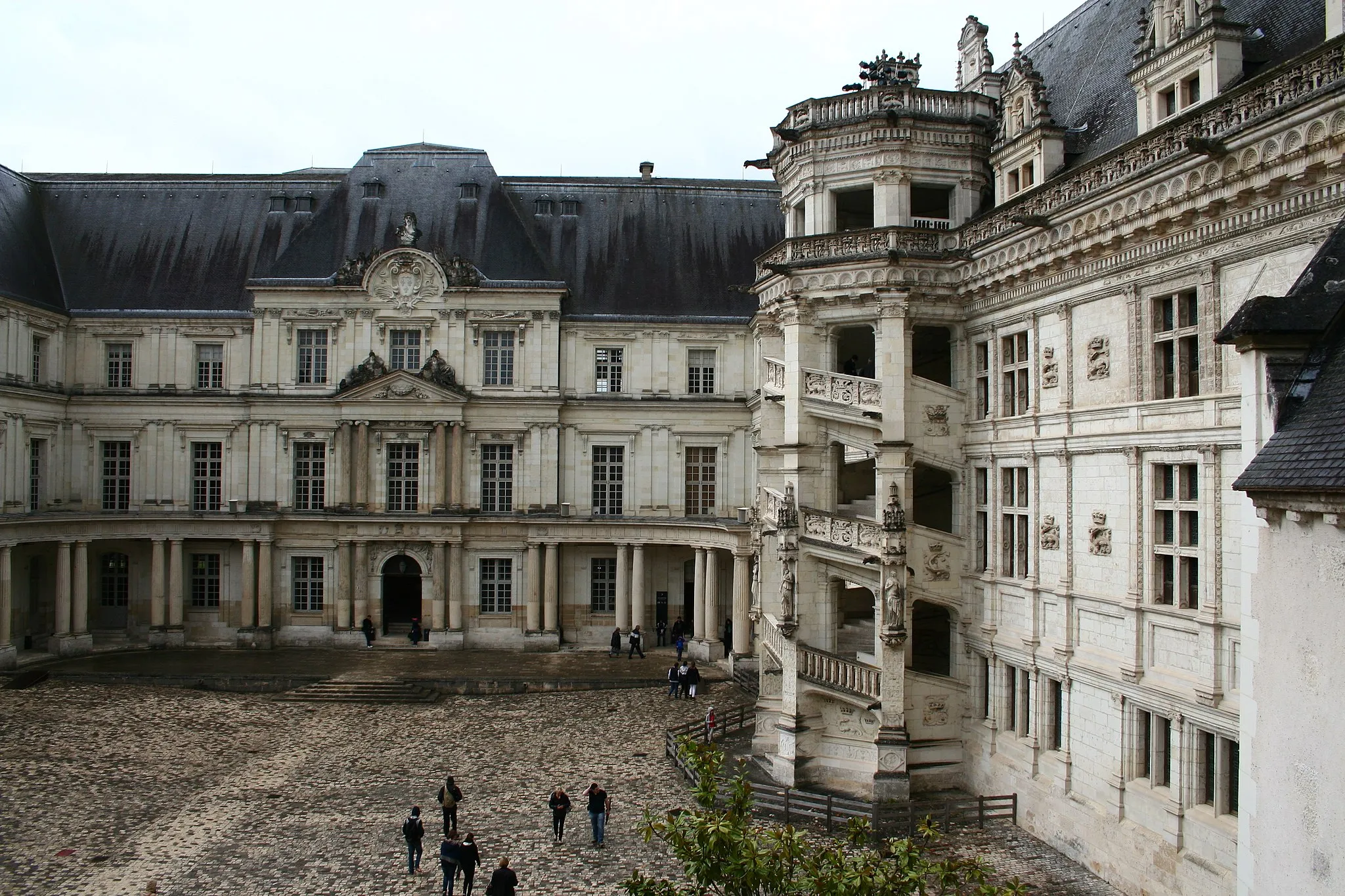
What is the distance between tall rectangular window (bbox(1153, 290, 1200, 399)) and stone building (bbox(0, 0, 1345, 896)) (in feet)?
0.25

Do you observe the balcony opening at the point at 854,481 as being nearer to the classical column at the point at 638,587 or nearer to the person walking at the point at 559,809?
the person walking at the point at 559,809

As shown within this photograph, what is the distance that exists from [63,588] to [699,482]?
25507 millimetres

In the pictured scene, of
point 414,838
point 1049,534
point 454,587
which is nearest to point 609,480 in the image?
point 454,587

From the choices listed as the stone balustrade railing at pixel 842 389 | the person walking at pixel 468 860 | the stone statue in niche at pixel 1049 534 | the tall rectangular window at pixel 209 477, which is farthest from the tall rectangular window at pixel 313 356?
the stone statue in niche at pixel 1049 534

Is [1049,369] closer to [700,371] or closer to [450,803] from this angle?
[450,803]

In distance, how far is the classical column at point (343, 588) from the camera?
4069 centimetres

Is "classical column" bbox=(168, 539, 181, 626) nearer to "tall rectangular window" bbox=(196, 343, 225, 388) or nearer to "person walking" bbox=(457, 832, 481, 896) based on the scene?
"tall rectangular window" bbox=(196, 343, 225, 388)

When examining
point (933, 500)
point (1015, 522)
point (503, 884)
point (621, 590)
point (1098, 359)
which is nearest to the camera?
point (503, 884)

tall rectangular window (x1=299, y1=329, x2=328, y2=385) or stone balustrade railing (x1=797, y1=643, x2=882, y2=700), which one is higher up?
tall rectangular window (x1=299, y1=329, x2=328, y2=385)

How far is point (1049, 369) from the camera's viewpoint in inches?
782

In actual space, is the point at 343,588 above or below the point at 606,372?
below

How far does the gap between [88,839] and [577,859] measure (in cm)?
1012

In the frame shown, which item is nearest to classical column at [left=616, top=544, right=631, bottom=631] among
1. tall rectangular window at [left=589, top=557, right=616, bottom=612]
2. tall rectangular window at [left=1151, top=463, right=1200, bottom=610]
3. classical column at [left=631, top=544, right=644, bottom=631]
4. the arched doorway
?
classical column at [left=631, top=544, right=644, bottom=631]

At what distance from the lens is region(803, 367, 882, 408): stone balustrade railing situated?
74.7ft
